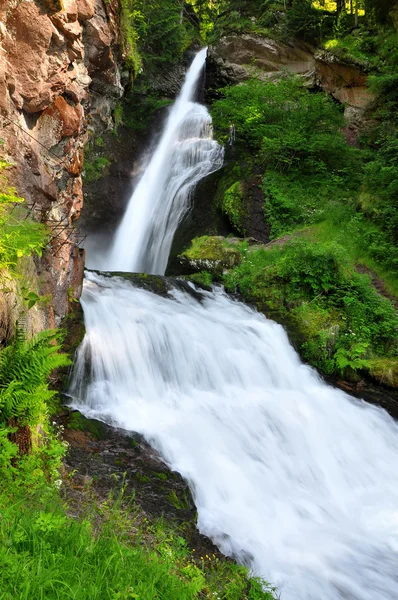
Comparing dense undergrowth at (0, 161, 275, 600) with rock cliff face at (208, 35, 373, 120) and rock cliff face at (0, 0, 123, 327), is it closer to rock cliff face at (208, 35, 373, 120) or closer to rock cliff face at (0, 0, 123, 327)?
rock cliff face at (0, 0, 123, 327)

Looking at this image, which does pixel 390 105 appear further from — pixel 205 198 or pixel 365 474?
pixel 365 474

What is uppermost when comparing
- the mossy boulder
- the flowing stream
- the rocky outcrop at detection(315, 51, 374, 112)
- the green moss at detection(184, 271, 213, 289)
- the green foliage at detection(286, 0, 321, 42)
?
the green foliage at detection(286, 0, 321, 42)

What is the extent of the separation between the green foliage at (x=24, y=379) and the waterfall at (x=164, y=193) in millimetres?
10559

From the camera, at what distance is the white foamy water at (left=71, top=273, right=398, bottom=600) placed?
448cm

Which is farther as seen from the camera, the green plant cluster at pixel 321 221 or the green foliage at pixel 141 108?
the green foliage at pixel 141 108

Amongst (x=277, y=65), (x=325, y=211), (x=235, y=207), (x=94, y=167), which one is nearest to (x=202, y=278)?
(x=235, y=207)

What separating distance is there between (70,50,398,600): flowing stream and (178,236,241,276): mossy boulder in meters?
2.26

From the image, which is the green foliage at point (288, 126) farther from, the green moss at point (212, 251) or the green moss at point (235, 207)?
the green moss at point (212, 251)

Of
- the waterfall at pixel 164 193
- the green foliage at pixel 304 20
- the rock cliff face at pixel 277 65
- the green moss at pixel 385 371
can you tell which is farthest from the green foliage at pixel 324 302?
the green foliage at pixel 304 20

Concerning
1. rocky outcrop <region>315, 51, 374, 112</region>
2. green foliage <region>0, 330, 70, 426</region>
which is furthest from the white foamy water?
rocky outcrop <region>315, 51, 374, 112</region>

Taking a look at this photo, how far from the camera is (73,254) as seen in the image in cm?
754

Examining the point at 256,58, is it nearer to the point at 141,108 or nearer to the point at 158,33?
the point at 158,33

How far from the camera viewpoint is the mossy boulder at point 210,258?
39.1 feet

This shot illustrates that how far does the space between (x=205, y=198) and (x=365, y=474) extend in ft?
35.9
